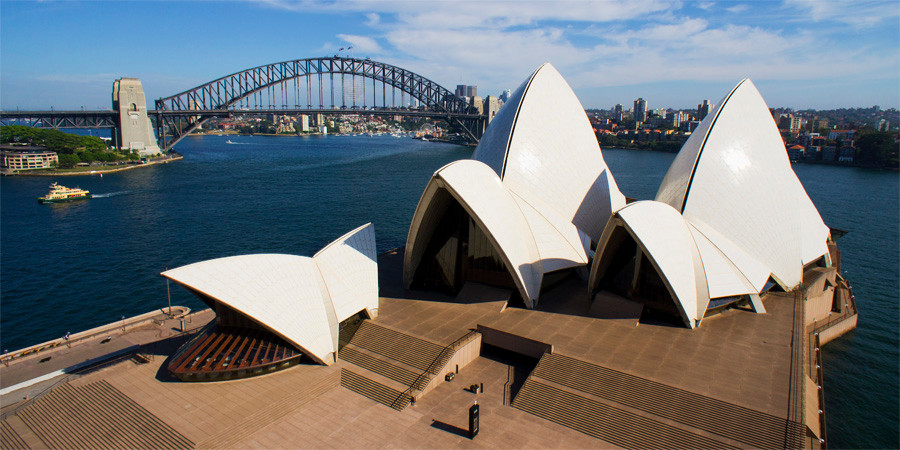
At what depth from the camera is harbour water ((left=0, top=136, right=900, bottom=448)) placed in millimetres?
24141

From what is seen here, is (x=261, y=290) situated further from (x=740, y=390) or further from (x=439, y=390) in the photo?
(x=740, y=390)

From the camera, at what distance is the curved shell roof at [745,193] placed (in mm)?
24641

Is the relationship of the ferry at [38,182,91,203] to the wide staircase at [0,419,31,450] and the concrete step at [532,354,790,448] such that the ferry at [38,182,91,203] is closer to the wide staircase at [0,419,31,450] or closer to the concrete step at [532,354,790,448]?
the wide staircase at [0,419,31,450]

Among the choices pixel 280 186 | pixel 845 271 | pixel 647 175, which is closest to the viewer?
pixel 845 271

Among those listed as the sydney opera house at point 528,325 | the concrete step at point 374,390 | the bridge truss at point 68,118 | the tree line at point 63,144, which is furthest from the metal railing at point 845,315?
the bridge truss at point 68,118

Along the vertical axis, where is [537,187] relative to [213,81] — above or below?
below

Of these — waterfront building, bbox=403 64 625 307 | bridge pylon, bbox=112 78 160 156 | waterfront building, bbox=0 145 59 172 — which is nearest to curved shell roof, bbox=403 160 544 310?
waterfront building, bbox=403 64 625 307

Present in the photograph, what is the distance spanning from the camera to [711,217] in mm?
24734

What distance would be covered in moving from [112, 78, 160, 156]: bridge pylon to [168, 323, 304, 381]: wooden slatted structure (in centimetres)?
8935

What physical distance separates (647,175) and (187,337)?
78.4m

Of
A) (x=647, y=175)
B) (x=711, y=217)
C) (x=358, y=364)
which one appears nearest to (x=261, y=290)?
(x=358, y=364)

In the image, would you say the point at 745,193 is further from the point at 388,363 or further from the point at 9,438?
the point at 9,438

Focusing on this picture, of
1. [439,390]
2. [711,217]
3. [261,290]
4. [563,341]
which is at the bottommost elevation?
[439,390]

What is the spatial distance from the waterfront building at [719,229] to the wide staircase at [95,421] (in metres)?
17.8
